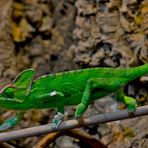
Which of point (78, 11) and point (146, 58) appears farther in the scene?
point (78, 11)

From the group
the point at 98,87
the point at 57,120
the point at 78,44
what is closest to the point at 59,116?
the point at 57,120

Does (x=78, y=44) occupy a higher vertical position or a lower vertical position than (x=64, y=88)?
lower

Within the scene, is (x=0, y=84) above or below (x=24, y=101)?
below

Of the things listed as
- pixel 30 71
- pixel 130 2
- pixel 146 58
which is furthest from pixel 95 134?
pixel 30 71

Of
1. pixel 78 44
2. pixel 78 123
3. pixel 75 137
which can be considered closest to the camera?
pixel 78 123

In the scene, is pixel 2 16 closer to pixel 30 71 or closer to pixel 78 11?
pixel 78 11

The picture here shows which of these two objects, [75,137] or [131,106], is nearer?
[131,106]

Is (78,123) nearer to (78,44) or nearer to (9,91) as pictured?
(9,91)

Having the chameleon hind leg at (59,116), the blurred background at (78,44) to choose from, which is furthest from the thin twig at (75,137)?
the blurred background at (78,44)
